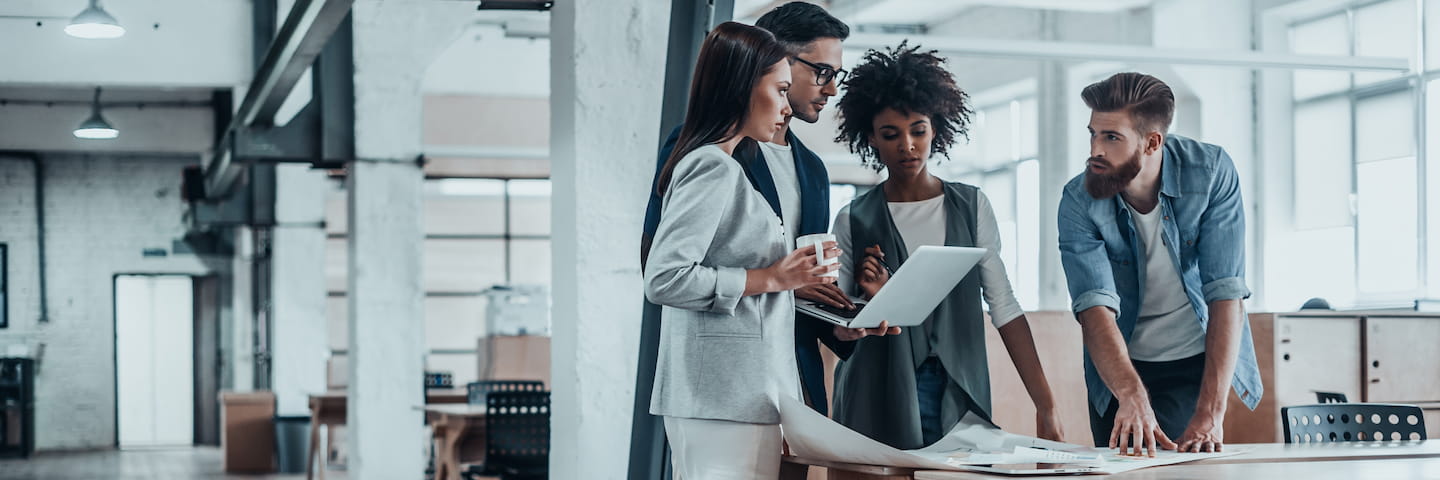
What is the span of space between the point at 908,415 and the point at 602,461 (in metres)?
1.32

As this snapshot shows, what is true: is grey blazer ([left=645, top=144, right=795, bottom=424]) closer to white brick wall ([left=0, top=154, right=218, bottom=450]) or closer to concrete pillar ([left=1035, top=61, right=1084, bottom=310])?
concrete pillar ([left=1035, top=61, right=1084, bottom=310])

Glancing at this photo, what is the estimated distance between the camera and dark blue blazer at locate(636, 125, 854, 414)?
2387 mm

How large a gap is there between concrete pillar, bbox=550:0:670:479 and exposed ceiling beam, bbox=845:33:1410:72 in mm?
2219

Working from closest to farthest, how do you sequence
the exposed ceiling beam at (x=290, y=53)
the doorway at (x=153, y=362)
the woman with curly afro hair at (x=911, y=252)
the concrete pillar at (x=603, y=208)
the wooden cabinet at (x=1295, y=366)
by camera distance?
1. the woman with curly afro hair at (x=911, y=252)
2. the concrete pillar at (x=603, y=208)
3. the wooden cabinet at (x=1295, y=366)
4. the exposed ceiling beam at (x=290, y=53)
5. the doorway at (x=153, y=362)

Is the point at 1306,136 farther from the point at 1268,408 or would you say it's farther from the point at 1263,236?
the point at 1268,408

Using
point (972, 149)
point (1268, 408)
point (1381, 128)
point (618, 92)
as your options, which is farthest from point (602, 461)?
point (972, 149)

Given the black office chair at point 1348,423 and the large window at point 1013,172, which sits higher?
the large window at point 1013,172

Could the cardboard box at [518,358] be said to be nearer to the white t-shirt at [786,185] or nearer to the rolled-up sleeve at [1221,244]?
the rolled-up sleeve at [1221,244]

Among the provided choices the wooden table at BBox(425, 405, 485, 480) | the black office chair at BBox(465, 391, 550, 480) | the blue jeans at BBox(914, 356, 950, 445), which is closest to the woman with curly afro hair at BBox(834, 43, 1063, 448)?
the blue jeans at BBox(914, 356, 950, 445)

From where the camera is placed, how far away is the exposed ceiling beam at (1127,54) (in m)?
6.67

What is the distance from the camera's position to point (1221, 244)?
9.27 ft

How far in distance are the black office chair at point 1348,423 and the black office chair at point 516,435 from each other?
4.16 metres

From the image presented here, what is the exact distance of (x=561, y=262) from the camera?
391 cm

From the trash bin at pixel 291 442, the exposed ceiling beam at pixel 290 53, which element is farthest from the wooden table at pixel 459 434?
the trash bin at pixel 291 442
